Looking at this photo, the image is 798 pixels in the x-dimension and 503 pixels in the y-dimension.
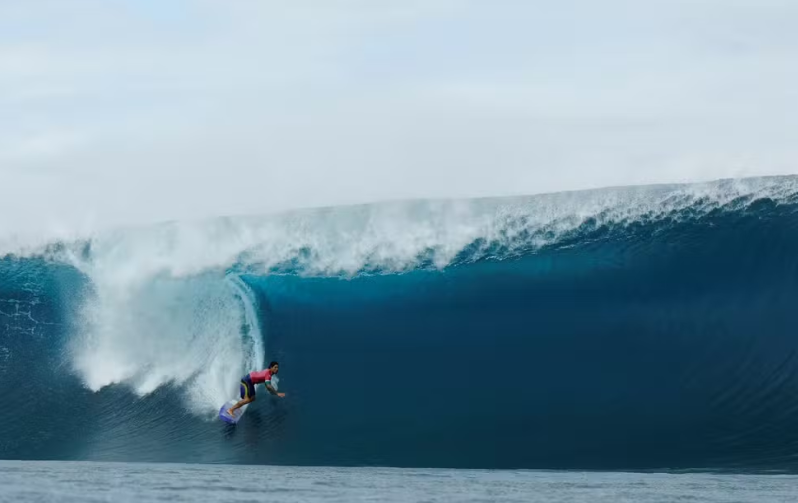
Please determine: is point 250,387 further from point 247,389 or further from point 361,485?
point 361,485

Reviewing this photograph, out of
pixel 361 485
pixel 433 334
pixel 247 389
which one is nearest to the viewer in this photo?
pixel 361 485

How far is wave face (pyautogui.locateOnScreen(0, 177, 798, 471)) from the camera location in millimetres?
13375

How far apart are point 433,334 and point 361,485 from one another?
16.3 feet

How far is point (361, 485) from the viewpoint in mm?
10758

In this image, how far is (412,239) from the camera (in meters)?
17.5

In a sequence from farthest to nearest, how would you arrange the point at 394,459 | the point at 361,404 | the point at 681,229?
the point at 681,229, the point at 361,404, the point at 394,459

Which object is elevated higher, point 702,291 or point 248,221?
point 248,221

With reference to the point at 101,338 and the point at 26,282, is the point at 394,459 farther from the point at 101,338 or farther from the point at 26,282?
Result: the point at 26,282

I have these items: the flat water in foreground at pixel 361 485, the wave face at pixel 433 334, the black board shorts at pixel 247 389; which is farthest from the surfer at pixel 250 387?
the flat water in foreground at pixel 361 485

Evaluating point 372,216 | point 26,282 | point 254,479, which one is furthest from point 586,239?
point 26,282

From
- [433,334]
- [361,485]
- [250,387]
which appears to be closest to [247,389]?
[250,387]

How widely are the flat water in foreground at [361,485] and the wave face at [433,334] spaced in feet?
2.88

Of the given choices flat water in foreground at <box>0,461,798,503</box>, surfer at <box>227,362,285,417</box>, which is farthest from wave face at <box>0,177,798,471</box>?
flat water in foreground at <box>0,461,798,503</box>

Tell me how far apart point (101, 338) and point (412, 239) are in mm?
5244
